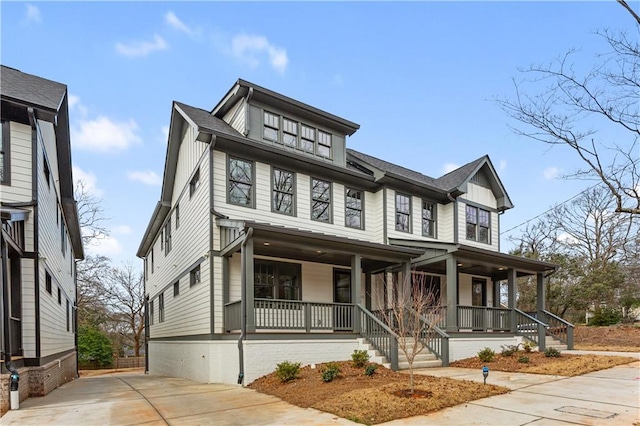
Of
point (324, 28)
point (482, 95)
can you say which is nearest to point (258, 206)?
point (324, 28)

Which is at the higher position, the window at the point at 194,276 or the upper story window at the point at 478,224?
the upper story window at the point at 478,224

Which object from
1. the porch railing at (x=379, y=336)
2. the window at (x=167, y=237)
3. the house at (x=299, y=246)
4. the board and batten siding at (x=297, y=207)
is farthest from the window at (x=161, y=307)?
the porch railing at (x=379, y=336)

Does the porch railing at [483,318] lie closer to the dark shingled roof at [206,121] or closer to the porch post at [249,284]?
the porch post at [249,284]

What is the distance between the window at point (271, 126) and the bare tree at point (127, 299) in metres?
29.2

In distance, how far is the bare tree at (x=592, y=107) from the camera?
5.98m

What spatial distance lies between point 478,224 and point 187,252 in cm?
1207

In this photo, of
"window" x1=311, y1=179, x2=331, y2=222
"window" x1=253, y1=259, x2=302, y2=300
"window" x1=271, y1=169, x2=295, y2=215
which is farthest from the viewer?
"window" x1=311, y1=179, x2=331, y2=222

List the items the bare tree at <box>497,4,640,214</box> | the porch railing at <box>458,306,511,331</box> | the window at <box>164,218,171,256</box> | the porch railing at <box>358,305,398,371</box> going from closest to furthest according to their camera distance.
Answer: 1. the bare tree at <box>497,4,640,214</box>
2. the porch railing at <box>358,305,398,371</box>
3. the porch railing at <box>458,306,511,331</box>
4. the window at <box>164,218,171,256</box>

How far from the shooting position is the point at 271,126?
1488cm

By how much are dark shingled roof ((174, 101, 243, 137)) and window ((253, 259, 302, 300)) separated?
4.18 m

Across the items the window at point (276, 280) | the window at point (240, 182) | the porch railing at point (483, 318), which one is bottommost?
the porch railing at point (483, 318)

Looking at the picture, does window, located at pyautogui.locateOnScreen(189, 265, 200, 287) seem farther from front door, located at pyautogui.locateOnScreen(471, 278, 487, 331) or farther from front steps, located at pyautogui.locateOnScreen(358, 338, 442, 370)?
front door, located at pyautogui.locateOnScreen(471, 278, 487, 331)

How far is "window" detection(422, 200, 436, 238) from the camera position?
17866mm

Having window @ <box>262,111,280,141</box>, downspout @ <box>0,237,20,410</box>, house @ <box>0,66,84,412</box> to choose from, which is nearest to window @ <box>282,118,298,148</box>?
window @ <box>262,111,280,141</box>
